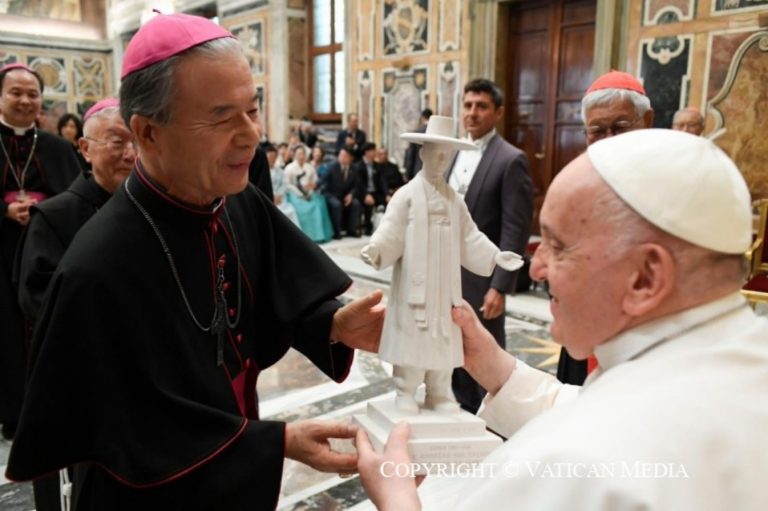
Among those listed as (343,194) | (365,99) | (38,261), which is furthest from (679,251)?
(365,99)

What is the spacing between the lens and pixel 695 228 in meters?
1.01

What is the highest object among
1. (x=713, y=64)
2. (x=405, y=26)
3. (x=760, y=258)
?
(x=405, y=26)

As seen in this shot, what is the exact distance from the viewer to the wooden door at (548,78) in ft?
29.9

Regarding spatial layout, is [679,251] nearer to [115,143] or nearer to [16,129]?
[115,143]

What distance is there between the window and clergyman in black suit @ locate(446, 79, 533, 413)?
10.8 metres

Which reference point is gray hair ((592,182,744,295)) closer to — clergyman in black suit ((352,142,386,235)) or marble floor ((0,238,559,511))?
marble floor ((0,238,559,511))

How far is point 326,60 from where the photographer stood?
47.4ft

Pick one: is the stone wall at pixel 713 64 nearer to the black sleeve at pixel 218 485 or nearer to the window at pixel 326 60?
the black sleeve at pixel 218 485

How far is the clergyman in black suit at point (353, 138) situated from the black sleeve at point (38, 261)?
9.23m

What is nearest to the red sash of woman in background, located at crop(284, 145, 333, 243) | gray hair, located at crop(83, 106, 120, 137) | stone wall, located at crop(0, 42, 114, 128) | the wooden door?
gray hair, located at crop(83, 106, 120, 137)

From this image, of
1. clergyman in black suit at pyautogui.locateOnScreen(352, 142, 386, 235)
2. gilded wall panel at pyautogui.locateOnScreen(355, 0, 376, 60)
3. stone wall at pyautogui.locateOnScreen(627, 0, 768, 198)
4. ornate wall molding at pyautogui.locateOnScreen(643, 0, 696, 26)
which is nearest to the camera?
stone wall at pyautogui.locateOnScreen(627, 0, 768, 198)

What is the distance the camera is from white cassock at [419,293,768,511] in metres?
0.91

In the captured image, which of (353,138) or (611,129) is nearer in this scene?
(611,129)

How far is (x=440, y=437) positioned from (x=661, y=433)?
890 millimetres
